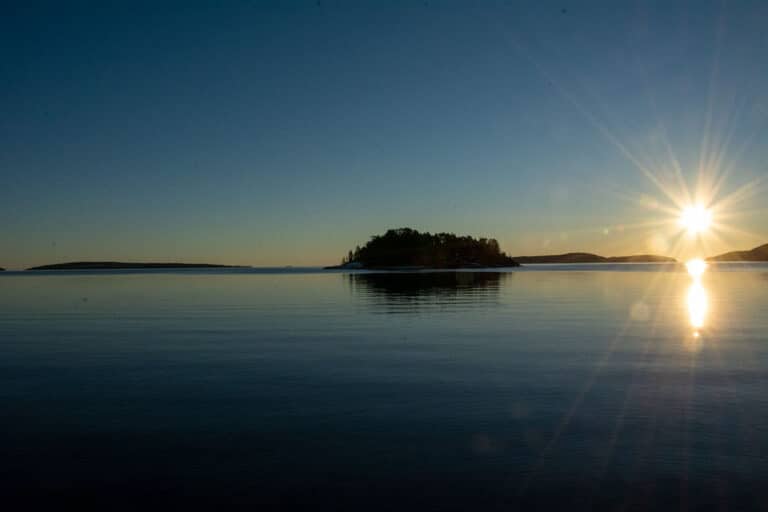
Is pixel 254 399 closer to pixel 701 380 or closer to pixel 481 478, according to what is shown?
pixel 481 478

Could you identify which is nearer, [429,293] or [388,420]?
[388,420]

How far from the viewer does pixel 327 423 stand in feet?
43.3

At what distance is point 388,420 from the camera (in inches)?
529

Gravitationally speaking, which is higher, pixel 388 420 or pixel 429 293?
pixel 429 293

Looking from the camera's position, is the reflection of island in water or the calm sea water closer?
the calm sea water

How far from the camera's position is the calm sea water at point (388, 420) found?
950cm

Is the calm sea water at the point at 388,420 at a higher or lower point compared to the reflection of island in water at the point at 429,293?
lower

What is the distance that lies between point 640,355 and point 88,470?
19156 mm

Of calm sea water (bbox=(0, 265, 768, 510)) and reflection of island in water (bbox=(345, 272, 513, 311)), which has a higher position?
reflection of island in water (bbox=(345, 272, 513, 311))

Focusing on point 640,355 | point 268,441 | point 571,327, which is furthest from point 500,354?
point 268,441

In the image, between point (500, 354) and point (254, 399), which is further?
point (500, 354)

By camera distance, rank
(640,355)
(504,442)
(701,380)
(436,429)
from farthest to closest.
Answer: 1. (640,355)
2. (701,380)
3. (436,429)
4. (504,442)

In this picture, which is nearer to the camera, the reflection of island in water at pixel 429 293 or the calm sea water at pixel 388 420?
the calm sea water at pixel 388 420

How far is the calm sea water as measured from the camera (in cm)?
950
